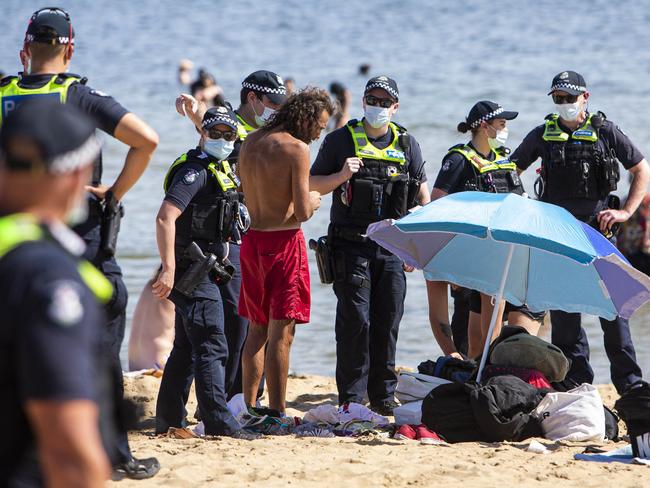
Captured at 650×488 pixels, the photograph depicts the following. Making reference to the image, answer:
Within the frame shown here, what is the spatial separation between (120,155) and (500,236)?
14.1 metres

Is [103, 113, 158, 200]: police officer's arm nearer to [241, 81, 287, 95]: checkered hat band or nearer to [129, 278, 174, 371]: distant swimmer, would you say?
→ [241, 81, 287, 95]: checkered hat band

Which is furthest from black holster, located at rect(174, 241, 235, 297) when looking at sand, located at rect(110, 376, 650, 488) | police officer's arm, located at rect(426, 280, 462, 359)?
police officer's arm, located at rect(426, 280, 462, 359)

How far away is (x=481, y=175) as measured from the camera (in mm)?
7590

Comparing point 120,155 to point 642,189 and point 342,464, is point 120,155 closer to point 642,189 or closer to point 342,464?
point 642,189

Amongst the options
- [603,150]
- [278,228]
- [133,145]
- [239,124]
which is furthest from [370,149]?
[133,145]

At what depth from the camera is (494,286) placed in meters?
6.94

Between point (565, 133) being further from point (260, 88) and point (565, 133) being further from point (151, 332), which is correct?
point (151, 332)

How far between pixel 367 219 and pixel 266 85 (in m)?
1.04

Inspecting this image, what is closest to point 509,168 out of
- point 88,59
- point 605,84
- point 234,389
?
point 234,389

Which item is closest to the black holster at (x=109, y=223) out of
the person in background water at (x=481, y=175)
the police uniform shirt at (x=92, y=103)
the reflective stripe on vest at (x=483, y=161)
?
the police uniform shirt at (x=92, y=103)

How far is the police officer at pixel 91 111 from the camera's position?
4746 millimetres

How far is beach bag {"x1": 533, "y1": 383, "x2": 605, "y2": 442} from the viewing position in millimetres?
6367

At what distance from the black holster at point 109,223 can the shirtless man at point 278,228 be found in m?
1.67

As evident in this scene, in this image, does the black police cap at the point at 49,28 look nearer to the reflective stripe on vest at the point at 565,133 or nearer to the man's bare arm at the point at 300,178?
the man's bare arm at the point at 300,178
